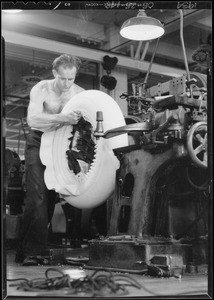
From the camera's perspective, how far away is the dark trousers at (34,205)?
10.0 ft

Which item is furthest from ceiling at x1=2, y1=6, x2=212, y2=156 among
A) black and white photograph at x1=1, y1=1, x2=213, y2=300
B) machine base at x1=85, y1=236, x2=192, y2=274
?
machine base at x1=85, y1=236, x2=192, y2=274

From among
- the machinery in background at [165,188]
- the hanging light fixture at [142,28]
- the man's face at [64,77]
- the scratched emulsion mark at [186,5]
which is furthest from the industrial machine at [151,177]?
the scratched emulsion mark at [186,5]

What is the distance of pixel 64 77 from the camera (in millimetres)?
2854

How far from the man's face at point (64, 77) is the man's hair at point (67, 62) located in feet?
0.10

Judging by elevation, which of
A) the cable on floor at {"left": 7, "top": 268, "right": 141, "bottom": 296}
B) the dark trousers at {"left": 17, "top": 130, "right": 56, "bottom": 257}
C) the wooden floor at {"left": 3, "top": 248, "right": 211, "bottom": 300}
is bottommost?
the wooden floor at {"left": 3, "top": 248, "right": 211, "bottom": 300}

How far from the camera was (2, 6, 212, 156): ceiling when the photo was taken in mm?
2146

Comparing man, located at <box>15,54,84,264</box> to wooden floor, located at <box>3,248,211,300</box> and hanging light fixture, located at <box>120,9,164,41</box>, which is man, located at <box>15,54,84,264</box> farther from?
wooden floor, located at <box>3,248,211,300</box>

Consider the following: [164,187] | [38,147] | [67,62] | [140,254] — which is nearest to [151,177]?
[164,187]

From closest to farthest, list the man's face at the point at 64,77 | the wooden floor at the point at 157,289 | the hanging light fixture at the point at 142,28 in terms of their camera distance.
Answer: the wooden floor at the point at 157,289 < the hanging light fixture at the point at 142,28 < the man's face at the point at 64,77

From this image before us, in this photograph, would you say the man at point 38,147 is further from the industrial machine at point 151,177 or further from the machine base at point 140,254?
the machine base at point 140,254

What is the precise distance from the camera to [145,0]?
6.34 feet

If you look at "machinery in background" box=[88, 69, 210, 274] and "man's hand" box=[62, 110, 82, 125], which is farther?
"man's hand" box=[62, 110, 82, 125]

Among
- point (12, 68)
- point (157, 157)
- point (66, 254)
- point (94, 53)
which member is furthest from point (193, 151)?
point (66, 254)

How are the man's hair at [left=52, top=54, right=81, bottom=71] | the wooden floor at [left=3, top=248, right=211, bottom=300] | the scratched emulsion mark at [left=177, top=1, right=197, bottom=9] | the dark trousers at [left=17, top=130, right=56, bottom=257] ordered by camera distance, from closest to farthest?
1. the wooden floor at [left=3, top=248, right=211, bottom=300]
2. the scratched emulsion mark at [left=177, top=1, right=197, bottom=9]
3. the man's hair at [left=52, top=54, right=81, bottom=71]
4. the dark trousers at [left=17, top=130, right=56, bottom=257]
